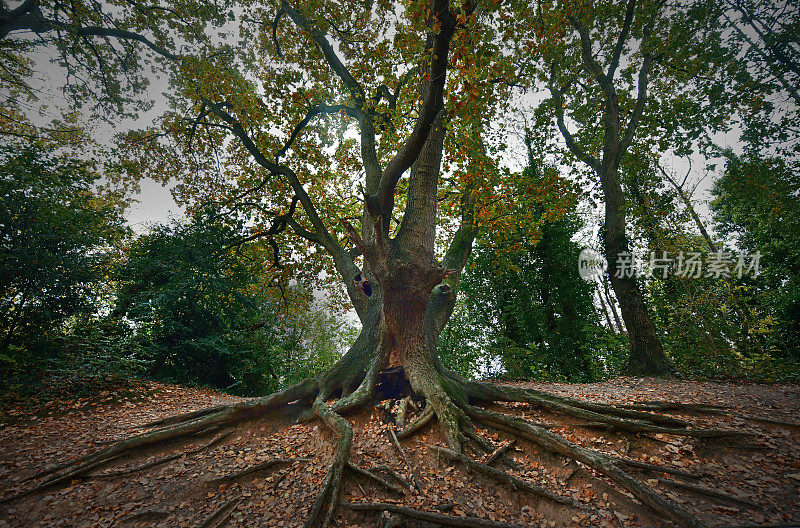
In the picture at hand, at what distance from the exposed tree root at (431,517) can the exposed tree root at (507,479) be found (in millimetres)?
534

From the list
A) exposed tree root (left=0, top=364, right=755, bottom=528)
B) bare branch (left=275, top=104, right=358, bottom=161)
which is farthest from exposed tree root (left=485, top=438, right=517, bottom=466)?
bare branch (left=275, top=104, right=358, bottom=161)

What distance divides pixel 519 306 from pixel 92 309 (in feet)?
44.0

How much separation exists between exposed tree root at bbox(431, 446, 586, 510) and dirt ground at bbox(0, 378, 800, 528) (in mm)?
52

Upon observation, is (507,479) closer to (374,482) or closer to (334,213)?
(374,482)

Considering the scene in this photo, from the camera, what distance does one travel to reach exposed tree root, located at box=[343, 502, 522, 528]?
2596 millimetres

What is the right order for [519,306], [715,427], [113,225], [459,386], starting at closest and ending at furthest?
[715,427]
[459,386]
[113,225]
[519,306]

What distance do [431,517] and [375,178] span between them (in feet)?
19.0

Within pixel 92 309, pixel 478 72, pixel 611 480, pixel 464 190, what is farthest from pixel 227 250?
pixel 611 480

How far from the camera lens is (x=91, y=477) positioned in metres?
3.35

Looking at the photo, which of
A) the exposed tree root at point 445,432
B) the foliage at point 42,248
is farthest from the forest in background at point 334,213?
the exposed tree root at point 445,432

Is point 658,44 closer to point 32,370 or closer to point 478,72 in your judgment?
point 478,72

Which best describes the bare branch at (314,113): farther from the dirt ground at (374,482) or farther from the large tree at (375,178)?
the dirt ground at (374,482)

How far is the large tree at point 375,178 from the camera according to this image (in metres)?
3.85

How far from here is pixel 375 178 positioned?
648 centimetres
